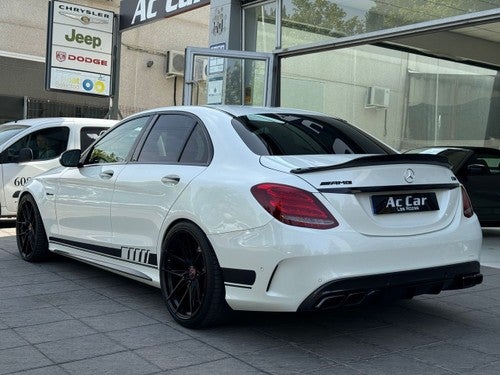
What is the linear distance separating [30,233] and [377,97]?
885 cm

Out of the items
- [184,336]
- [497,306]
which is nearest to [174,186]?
[184,336]

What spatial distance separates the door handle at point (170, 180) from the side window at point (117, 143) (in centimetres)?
81

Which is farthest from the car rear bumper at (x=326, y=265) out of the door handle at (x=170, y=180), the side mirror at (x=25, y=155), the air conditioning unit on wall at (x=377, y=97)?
the air conditioning unit on wall at (x=377, y=97)

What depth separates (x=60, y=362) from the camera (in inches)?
137

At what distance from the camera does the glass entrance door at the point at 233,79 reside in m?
10.0

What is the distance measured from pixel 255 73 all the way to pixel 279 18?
1.05 m

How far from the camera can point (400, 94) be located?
13750mm

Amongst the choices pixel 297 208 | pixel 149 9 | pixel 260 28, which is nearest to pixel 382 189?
pixel 297 208

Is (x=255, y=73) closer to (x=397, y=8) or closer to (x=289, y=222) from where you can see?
(x=397, y=8)

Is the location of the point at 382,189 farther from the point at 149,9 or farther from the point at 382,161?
the point at 149,9

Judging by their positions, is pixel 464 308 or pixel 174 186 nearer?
pixel 174 186

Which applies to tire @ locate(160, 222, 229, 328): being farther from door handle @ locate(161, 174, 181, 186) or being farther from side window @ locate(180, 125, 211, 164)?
side window @ locate(180, 125, 211, 164)

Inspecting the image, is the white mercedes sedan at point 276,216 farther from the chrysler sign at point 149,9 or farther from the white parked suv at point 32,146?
the chrysler sign at point 149,9

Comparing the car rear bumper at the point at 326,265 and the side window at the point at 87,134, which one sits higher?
the side window at the point at 87,134
